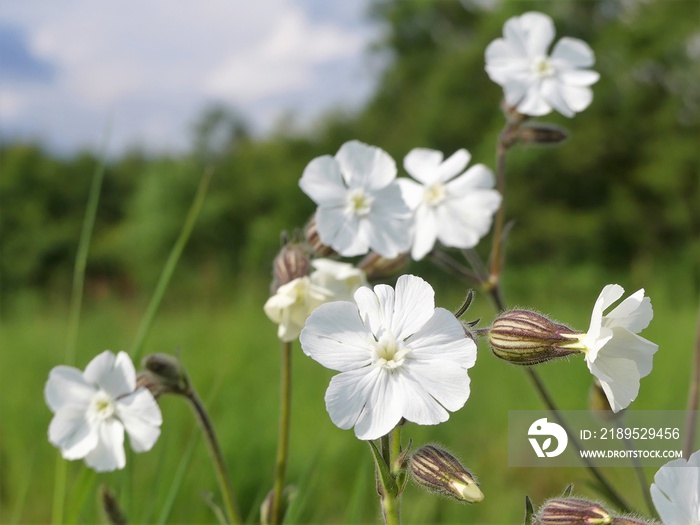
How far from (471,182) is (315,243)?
216 millimetres

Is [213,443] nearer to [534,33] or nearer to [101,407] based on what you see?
[101,407]

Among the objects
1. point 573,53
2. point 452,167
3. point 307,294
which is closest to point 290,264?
point 307,294

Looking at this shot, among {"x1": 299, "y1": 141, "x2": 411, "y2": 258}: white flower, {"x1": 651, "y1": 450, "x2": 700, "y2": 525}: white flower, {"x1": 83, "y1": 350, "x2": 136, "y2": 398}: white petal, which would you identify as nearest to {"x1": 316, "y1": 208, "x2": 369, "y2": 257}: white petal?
{"x1": 299, "y1": 141, "x2": 411, "y2": 258}: white flower

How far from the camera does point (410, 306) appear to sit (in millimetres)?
456

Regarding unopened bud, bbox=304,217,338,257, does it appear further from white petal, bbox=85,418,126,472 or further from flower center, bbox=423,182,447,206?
white petal, bbox=85,418,126,472

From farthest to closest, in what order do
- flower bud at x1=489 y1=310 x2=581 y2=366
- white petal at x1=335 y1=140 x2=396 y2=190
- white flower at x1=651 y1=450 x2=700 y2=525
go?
white petal at x1=335 y1=140 x2=396 y2=190 → flower bud at x1=489 y1=310 x2=581 y2=366 → white flower at x1=651 y1=450 x2=700 y2=525

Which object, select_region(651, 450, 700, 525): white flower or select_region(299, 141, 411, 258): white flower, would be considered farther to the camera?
select_region(299, 141, 411, 258): white flower

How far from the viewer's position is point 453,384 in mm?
442

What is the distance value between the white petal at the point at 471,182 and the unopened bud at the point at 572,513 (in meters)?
0.45

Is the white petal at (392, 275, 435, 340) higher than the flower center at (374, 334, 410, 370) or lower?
higher

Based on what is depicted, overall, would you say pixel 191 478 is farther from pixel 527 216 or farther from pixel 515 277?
pixel 527 216

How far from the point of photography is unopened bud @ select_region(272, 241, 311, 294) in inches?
27.0

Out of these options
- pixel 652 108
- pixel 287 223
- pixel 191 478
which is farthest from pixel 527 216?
pixel 191 478

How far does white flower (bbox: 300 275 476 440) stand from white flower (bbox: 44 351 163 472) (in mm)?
217
